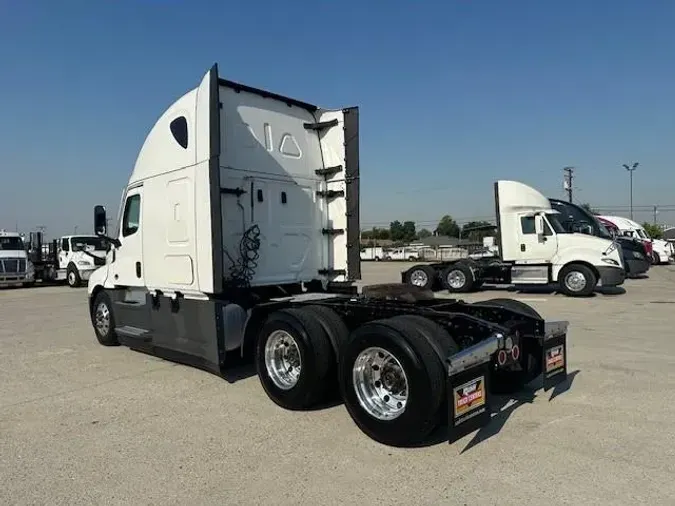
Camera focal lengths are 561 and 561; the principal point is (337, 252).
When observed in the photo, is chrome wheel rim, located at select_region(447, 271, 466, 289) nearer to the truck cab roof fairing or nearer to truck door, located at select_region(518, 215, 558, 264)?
truck door, located at select_region(518, 215, 558, 264)

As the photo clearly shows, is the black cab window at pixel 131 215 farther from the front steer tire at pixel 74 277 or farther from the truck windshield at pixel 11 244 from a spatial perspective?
the truck windshield at pixel 11 244

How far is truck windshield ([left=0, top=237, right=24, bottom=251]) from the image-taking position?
25.8 metres

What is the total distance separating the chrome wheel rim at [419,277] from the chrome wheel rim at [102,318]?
10.9 meters

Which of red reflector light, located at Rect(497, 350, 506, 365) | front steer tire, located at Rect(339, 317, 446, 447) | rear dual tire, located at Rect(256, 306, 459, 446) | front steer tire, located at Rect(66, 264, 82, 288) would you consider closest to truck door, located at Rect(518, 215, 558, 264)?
red reflector light, located at Rect(497, 350, 506, 365)

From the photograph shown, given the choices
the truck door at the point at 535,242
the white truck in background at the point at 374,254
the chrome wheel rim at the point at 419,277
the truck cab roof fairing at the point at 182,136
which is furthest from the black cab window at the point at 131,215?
the white truck in background at the point at 374,254

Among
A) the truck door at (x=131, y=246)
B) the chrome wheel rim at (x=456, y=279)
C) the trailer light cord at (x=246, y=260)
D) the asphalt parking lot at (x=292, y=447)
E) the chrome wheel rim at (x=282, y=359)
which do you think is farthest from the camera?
the chrome wheel rim at (x=456, y=279)

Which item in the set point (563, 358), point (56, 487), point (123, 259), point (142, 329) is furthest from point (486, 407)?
point (123, 259)

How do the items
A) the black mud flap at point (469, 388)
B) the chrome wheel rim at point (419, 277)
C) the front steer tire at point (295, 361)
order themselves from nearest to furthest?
the black mud flap at point (469, 388), the front steer tire at point (295, 361), the chrome wheel rim at point (419, 277)

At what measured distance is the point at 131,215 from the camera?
8.09 metres

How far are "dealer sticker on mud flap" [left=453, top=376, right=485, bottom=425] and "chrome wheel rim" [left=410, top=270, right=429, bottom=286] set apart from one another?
45.4ft

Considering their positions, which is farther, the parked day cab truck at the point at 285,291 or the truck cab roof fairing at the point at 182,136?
the truck cab roof fairing at the point at 182,136

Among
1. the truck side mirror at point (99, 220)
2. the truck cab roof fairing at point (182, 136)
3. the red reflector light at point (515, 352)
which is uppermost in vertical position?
the truck cab roof fairing at point (182, 136)

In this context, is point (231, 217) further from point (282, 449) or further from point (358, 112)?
point (282, 449)

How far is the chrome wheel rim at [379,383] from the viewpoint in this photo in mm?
4520
